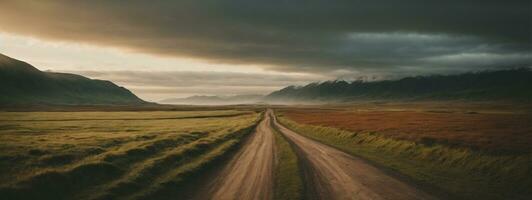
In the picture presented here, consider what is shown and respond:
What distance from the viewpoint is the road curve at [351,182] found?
20.7 m

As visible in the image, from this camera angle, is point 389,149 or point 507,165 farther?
point 389,149

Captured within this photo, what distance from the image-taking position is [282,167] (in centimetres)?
2992

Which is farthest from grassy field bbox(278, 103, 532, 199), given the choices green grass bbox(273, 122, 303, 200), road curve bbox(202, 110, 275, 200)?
road curve bbox(202, 110, 275, 200)

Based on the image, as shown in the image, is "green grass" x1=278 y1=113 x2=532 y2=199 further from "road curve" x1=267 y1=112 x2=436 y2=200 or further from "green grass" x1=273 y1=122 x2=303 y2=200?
"green grass" x1=273 y1=122 x2=303 y2=200

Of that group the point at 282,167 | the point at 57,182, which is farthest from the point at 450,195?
the point at 57,182

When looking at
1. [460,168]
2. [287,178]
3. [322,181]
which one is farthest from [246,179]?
[460,168]

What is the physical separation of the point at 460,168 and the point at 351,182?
11.0 m

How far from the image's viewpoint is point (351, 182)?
24062 mm

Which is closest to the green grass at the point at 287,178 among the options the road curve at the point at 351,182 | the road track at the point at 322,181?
the road track at the point at 322,181

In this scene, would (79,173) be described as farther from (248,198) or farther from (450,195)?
(450,195)

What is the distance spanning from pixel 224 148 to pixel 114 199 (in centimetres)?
2331

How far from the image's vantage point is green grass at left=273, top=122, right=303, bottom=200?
68.2ft

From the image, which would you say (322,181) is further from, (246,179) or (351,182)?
(246,179)

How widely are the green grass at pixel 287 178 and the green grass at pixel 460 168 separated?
7159 millimetres
